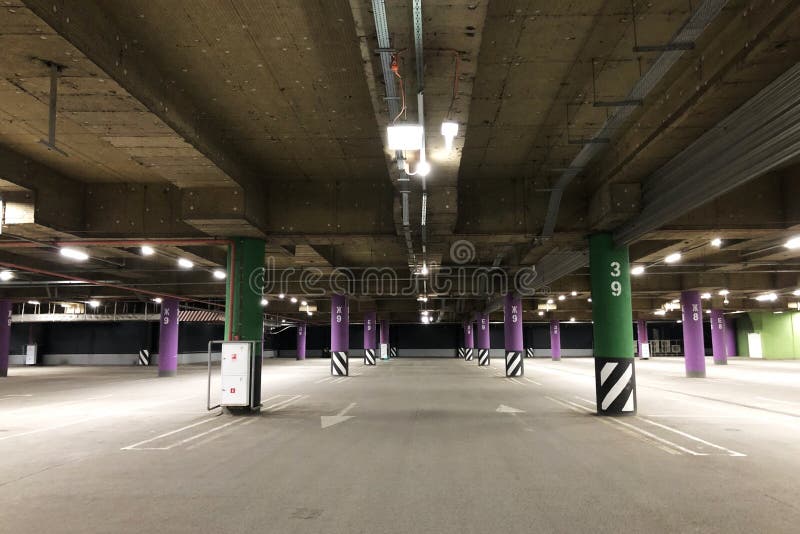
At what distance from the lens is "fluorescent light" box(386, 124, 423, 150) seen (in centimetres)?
778

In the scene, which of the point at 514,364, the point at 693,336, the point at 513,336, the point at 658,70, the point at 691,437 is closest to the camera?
the point at 658,70

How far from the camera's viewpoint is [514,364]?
1109 inches

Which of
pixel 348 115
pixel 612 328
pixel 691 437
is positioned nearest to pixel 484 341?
pixel 612 328

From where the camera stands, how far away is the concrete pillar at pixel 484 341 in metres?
41.2

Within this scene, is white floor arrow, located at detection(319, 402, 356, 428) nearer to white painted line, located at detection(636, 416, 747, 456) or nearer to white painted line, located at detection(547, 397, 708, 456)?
white painted line, located at detection(547, 397, 708, 456)

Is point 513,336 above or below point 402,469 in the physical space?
above

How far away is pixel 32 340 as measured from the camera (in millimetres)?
49906

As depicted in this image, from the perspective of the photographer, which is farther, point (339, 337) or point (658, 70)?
point (339, 337)

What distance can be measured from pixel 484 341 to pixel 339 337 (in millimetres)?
14599

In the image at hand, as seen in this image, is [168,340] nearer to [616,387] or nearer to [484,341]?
[484,341]

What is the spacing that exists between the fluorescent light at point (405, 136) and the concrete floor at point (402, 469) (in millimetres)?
4629

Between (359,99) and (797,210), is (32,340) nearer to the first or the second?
(359,99)

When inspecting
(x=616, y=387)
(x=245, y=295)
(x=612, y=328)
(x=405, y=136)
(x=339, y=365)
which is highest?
(x=405, y=136)

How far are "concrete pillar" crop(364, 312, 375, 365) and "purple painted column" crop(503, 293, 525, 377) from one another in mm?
16094
